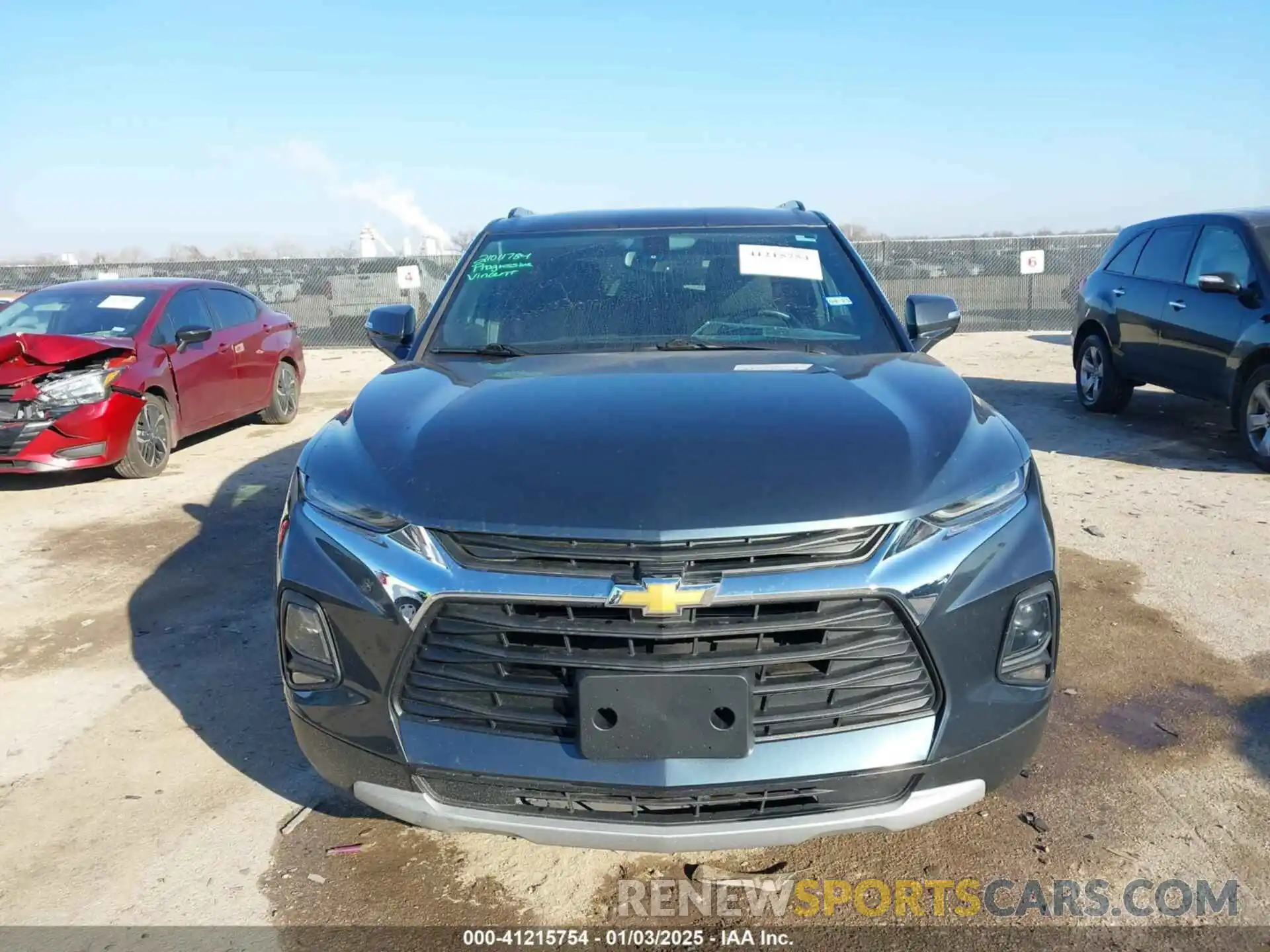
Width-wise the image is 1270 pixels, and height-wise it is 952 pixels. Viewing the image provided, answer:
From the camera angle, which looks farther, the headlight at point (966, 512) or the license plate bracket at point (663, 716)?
the headlight at point (966, 512)

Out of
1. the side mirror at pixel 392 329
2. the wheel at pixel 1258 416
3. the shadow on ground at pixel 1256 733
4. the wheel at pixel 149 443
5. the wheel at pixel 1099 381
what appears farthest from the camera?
the wheel at pixel 1099 381

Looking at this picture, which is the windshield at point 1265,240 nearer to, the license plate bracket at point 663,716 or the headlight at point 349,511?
the license plate bracket at point 663,716

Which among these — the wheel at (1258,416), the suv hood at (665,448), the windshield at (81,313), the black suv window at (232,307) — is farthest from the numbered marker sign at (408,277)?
the suv hood at (665,448)

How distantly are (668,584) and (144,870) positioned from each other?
6.13ft

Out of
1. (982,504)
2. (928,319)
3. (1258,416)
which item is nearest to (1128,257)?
(1258,416)

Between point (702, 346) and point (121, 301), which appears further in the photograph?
point (121, 301)

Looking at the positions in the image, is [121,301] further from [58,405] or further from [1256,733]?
[1256,733]

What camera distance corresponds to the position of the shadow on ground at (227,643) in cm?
341

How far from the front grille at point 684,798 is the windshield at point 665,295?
1.67m

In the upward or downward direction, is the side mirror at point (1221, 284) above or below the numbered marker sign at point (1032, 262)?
below

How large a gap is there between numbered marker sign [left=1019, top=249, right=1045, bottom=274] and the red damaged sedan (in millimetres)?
13556

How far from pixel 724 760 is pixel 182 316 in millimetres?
8062

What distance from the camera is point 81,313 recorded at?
8305 millimetres

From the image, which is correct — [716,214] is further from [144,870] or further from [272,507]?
[272,507]
